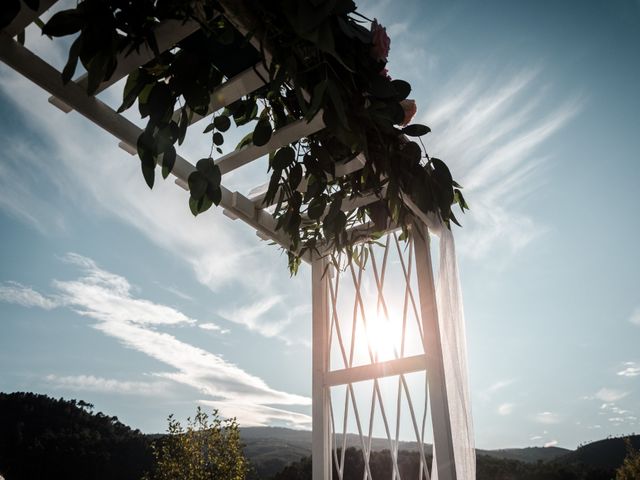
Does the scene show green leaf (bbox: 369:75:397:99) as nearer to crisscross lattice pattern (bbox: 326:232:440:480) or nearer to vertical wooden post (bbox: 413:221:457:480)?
vertical wooden post (bbox: 413:221:457:480)

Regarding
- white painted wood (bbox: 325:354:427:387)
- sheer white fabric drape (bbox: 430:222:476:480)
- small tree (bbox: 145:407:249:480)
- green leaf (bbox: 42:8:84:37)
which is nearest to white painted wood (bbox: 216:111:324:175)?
green leaf (bbox: 42:8:84:37)

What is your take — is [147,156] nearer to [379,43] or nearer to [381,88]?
[381,88]

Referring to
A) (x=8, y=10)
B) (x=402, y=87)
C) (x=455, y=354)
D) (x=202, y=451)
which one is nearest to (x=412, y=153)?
(x=402, y=87)

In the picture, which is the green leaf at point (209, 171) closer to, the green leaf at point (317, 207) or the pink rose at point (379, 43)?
the green leaf at point (317, 207)

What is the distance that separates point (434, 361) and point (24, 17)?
1.79m

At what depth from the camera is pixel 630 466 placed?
9.72 m

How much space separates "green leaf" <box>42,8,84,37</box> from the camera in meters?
0.79

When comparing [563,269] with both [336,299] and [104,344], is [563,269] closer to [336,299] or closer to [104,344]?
[336,299]

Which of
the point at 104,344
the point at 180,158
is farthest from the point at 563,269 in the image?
the point at 104,344

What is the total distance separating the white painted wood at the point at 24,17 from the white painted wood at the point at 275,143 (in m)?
0.66

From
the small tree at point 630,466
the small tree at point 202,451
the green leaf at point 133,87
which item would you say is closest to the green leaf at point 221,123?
the green leaf at point 133,87

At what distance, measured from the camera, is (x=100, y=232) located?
4219 mm

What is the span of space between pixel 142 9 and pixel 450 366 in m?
1.55

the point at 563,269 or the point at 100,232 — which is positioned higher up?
the point at 100,232
